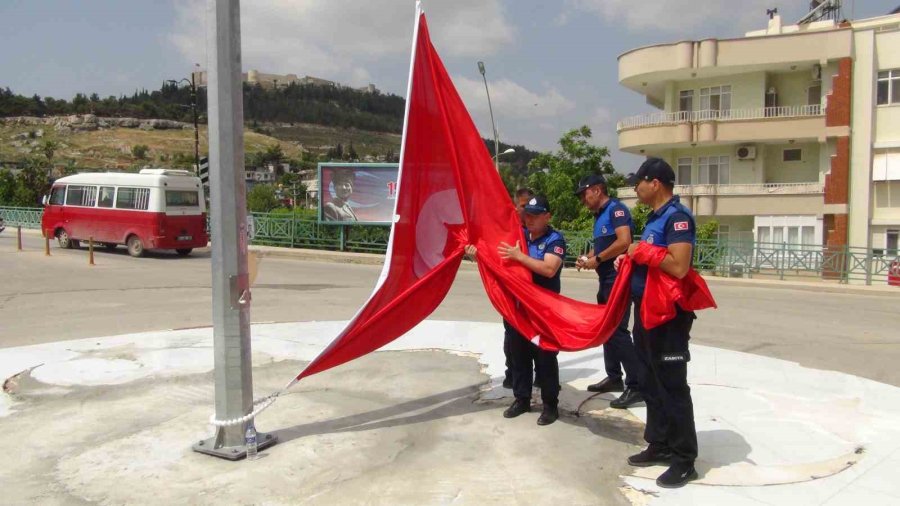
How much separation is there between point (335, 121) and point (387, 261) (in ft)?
604

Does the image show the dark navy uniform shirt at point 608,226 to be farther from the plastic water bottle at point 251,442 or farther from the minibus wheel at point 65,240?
the minibus wheel at point 65,240

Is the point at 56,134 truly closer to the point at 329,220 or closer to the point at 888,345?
the point at 329,220

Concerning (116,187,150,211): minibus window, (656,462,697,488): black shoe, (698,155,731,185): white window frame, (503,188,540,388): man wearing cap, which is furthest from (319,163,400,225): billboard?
(656,462,697,488): black shoe

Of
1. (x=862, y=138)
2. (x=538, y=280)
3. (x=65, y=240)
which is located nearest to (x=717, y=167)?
(x=862, y=138)

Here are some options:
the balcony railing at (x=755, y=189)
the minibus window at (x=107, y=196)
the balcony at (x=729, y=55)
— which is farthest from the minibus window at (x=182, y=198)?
the balcony at (x=729, y=55)

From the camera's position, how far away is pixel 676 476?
4359 millimetres

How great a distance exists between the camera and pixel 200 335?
30.2ft

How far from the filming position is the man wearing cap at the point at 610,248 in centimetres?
578

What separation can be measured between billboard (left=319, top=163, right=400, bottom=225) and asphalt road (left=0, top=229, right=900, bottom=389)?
4.98 meters

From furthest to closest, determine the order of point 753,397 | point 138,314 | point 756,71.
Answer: point 756,71
point 138,314
point 753,397

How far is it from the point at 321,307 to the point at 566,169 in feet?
87.7

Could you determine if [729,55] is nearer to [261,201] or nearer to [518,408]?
[261,201]

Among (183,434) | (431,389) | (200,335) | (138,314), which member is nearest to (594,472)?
(431,389)

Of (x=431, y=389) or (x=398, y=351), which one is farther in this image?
(x=398, y=351)
